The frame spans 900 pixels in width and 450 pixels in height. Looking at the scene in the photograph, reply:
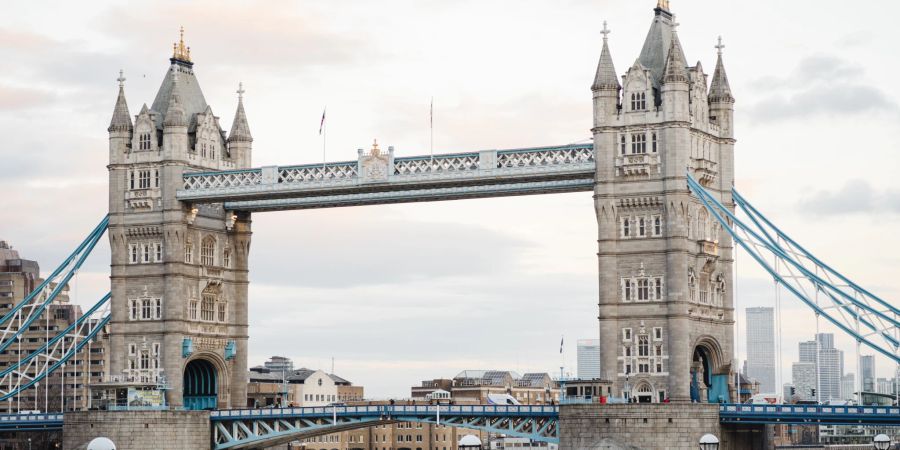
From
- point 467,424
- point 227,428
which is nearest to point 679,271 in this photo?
point 467,424

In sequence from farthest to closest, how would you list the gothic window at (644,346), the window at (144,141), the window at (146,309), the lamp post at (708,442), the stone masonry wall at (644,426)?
the window at (144,141)
the window at (146,309)
the gothic window at (644,346)
the stone masonry wall at (644,426)
the lamp post at (708,442)

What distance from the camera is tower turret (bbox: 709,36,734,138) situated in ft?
357

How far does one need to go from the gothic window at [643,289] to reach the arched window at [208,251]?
119ft

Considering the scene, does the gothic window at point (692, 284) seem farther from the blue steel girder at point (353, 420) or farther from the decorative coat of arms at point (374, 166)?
the decorative coat of arms at point (374, 166)

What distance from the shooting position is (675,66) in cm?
10325

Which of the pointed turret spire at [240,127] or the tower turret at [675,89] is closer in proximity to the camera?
the tower turret at [675,89]

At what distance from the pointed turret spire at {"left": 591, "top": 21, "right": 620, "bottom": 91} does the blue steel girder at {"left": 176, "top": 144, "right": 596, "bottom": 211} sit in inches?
169

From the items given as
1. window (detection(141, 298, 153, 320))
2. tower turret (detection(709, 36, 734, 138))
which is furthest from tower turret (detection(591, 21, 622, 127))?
window (detection(141, 298, 153, 320))

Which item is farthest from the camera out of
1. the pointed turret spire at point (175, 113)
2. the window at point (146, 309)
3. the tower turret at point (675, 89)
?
the pointed turret spire at point (175, 113)

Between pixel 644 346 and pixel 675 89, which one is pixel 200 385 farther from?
pixel 675 89

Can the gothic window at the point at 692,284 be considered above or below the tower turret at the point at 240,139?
below

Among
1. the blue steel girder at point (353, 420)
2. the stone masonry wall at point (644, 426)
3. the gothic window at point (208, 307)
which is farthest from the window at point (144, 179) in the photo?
the stone masonry wall at point (644, 426)

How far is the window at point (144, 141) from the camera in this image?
12194 centimetres

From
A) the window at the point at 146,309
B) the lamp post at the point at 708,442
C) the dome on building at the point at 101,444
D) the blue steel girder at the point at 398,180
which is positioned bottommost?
the dome on building at the point at 101,444
